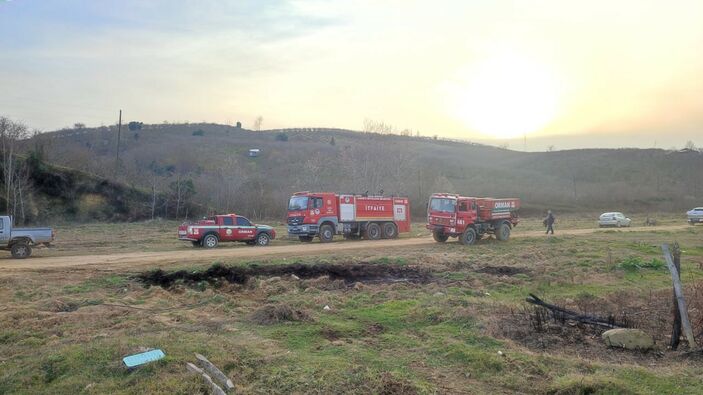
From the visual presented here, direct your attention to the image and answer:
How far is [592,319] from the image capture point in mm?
9992

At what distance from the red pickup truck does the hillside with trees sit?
825 inches

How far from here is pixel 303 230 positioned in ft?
98.4

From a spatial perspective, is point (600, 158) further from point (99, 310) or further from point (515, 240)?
point (99, 310)

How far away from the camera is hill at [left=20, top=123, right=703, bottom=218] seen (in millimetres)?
56438

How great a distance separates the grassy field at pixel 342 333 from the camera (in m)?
7.34

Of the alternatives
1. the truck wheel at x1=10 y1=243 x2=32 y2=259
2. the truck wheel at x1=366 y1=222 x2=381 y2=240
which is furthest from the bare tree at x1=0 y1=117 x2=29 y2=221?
the truck wheel at x1=366 y1=222 x2=381 y2=240

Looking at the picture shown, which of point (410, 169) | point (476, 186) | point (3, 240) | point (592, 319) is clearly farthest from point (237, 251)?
point (476, 186)

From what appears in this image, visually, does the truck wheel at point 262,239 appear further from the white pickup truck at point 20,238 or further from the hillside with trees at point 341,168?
the hillside with trees at point 341,168

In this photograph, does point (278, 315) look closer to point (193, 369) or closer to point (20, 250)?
point (193, 369)

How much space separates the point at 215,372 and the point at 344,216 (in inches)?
954

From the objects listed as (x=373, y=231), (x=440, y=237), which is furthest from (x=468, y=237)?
(x=373, y=231)

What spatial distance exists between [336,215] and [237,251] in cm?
802

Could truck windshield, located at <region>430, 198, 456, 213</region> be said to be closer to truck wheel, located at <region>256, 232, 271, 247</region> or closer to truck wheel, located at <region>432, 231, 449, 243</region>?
truck wheel, located at <region>432, 231, 449, 243</region>

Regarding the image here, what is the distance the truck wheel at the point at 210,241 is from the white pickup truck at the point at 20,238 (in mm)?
6774
